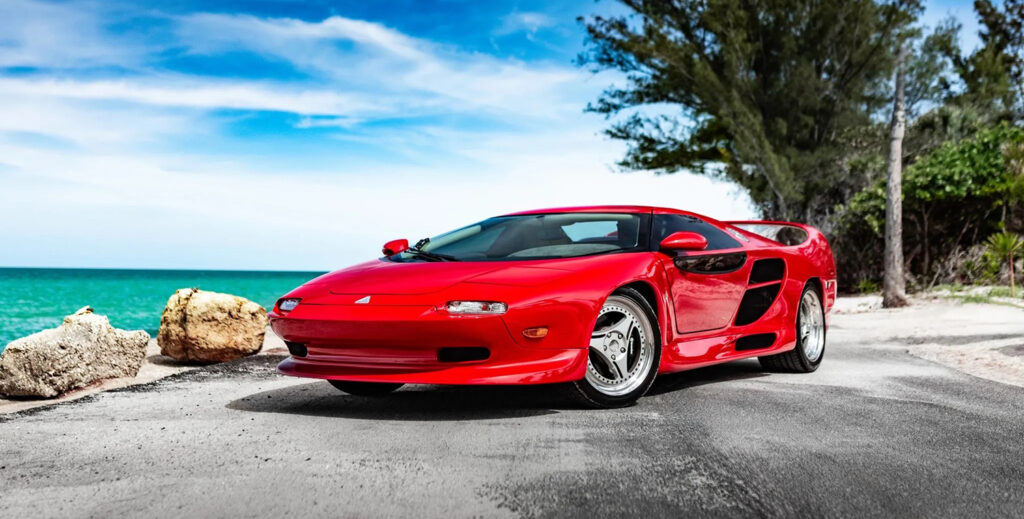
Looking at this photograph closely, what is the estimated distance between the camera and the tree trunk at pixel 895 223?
1595 centimetres

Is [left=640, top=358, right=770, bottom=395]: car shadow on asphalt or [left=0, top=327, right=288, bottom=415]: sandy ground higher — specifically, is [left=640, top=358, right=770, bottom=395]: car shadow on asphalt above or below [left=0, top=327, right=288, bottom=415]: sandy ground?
above

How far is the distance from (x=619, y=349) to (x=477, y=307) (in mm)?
1010

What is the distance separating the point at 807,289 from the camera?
7172 mm

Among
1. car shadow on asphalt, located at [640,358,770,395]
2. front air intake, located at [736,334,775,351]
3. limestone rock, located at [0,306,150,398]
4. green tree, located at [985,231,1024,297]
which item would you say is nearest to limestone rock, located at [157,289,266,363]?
limestone rock, located at [0,306,150,398]

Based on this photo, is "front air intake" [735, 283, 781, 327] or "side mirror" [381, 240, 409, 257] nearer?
"side mirror" [381, 240, 409, 257]

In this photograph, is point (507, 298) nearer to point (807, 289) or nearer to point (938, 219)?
point (807, 289)

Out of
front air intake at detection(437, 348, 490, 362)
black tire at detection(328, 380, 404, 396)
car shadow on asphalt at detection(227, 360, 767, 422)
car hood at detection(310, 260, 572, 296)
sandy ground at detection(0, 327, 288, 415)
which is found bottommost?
sandy ground at detection(0, 327, 288, 415)

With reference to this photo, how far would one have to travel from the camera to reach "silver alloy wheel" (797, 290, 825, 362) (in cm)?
711

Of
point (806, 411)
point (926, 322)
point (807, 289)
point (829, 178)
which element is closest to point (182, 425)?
point (806, 411)

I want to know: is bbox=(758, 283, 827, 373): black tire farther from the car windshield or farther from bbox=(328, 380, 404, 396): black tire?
bbox=(328, 380, 404, 396): black tire

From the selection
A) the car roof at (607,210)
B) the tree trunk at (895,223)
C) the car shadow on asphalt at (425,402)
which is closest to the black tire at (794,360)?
the car shadow on asphalt at (425,402)

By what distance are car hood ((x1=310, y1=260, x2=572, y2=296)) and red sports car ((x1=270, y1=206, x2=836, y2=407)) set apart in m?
0.01

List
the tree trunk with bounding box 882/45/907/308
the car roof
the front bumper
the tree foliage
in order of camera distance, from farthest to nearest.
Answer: the tree foliage, the tree trunk with bounding box 882/45/907/308, the car roof, the front bumper

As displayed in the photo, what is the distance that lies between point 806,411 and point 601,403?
4.05 feet
